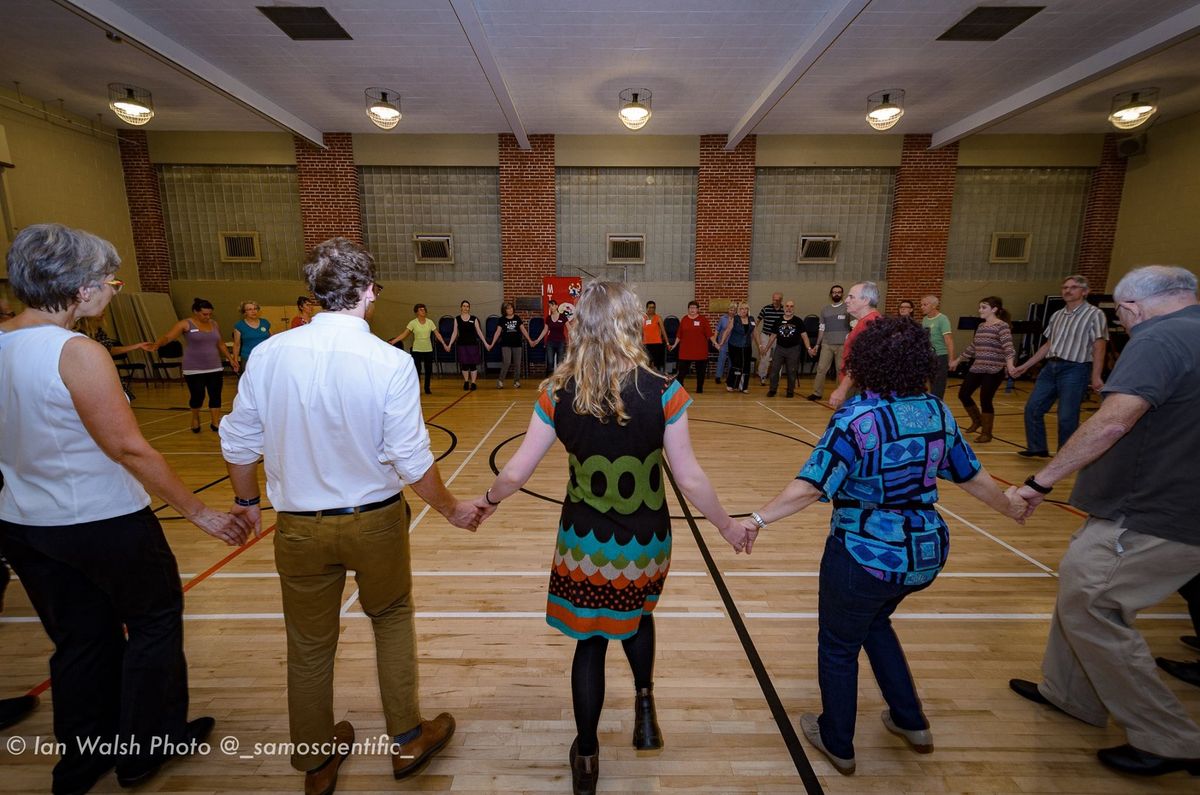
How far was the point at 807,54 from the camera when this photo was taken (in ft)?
21.9

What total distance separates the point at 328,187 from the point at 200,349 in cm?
593

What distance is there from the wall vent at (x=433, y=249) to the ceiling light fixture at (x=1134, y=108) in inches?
449

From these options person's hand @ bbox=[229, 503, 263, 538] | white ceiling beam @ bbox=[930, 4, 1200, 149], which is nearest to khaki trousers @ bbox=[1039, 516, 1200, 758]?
person's hand @ bbox=[229, 503, 263, 538]

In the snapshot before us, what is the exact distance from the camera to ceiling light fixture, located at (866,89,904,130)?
25.9 feet

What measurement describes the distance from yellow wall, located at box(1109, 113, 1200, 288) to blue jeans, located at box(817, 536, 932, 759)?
11.6 m

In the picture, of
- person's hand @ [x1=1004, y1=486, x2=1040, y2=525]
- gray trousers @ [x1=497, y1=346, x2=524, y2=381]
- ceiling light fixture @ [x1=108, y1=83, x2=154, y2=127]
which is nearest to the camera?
person's hand @ [x1=1004, y1=486, x2=1040, y2=525]

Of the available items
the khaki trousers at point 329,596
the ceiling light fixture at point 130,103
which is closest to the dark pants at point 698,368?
the khaki trousers at point 329,596

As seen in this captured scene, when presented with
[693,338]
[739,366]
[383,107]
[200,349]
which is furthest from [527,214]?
[200,349]

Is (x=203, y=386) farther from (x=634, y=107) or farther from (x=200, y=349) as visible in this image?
(x=634, y=107)

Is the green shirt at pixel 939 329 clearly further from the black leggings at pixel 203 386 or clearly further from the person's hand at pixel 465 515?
the black leggings at pixel 203 386

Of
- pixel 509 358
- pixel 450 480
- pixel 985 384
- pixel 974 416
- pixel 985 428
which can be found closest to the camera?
pixel 450 480

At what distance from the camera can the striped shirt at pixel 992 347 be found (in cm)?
586

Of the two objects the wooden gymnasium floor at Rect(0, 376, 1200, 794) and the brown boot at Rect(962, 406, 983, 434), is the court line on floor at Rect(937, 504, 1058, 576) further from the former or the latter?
the brown boot at Rect(962, 406, 983, 434)

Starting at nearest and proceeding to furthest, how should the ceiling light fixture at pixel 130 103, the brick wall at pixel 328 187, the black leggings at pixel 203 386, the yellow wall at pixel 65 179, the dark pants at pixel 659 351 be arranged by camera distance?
the black leggings at pixel 203 386 → the ceiling light fixture at pixel 130 103 → the yellow wall at pixel 65 179 → the dark pants at pixel 659 351 → the brick wall at pixel 328 187
